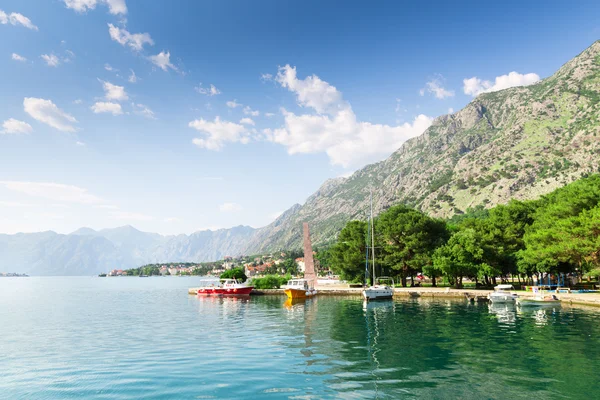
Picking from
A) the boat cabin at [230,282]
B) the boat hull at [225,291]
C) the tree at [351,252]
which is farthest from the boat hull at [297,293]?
the boat cabin at [230,282]

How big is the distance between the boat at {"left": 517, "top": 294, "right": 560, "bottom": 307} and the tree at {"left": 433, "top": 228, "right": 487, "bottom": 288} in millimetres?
15645

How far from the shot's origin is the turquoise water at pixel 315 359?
62.1 ft

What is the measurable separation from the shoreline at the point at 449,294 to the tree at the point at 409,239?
8.56 m

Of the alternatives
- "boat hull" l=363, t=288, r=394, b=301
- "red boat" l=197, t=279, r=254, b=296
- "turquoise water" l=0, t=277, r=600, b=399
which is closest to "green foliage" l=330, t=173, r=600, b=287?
Answer: "boat hull" l=363, t=288, r=394, b=301

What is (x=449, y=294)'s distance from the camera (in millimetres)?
73062

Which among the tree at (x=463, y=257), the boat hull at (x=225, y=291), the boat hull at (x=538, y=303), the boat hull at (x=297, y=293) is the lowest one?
the boat hull at (x=225, y=291)

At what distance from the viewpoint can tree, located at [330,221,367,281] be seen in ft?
325

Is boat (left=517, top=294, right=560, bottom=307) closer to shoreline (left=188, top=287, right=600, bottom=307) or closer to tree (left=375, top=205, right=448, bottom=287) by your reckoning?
shoreline (left=188, top=287, right=600, bottom=307)

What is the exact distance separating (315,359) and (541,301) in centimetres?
4977

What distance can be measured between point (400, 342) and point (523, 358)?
9.48 metres

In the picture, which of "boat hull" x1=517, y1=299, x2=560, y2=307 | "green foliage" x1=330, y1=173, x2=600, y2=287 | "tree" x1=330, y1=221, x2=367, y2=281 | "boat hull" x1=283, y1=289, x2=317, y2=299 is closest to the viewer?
"boat hull" x1=517, y1=299, x2=560, y2=307

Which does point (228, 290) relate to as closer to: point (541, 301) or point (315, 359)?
point (541, 301)

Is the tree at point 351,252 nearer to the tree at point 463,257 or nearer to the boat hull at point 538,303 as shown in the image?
the tree at point 463,257

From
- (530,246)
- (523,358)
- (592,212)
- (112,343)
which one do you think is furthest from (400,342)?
(530,246)
